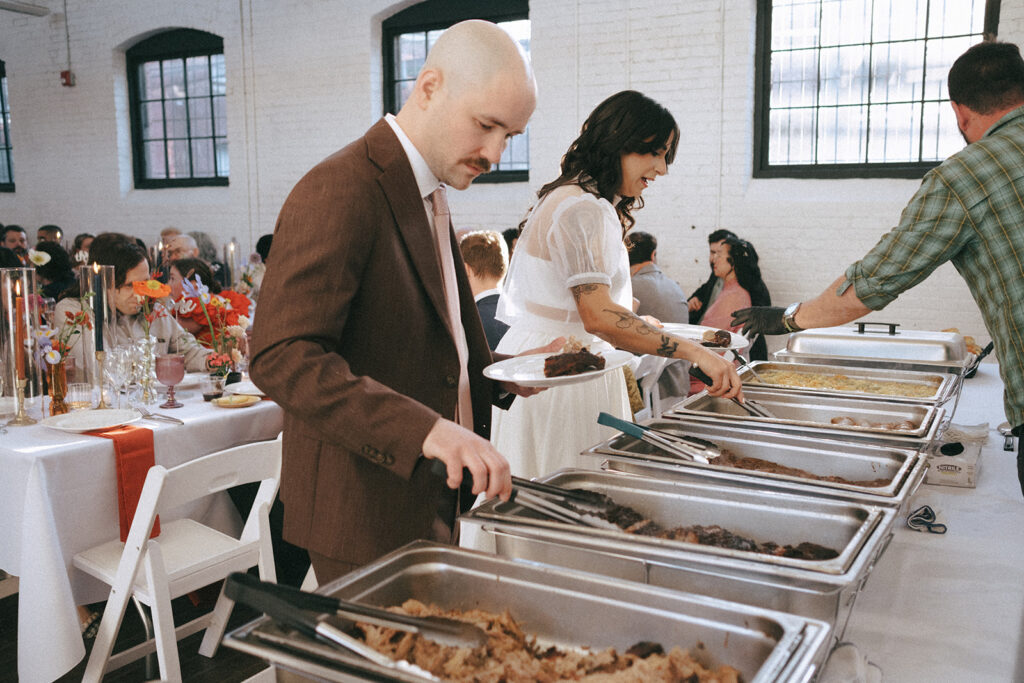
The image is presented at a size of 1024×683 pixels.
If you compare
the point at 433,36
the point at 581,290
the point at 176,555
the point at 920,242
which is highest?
the point at 433,36

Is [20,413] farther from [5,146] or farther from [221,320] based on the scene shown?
[5,146]

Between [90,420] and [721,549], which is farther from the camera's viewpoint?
[90,420]

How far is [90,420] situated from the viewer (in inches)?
102

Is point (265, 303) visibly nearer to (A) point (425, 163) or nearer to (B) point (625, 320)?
(A) point (425, 163)

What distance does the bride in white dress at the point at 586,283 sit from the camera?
6.78 ft

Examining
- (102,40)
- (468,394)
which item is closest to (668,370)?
(468,394)

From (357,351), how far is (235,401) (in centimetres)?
189

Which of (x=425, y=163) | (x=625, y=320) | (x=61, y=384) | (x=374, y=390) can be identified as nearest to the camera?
(x=374, y=390)

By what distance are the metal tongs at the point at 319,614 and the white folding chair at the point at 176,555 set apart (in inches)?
54.4

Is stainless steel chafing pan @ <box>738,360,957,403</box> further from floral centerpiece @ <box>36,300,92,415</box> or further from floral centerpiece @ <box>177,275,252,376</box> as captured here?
floral centerpiece @ <box>36,300,92,415</box>

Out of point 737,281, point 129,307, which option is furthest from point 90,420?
point 737,281

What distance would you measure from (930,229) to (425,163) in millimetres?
1229

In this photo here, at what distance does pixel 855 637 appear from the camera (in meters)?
1.16

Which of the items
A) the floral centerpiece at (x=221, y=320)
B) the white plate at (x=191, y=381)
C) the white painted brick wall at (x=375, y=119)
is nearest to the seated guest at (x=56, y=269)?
the floral centerpiece at (x=221, y=320)
